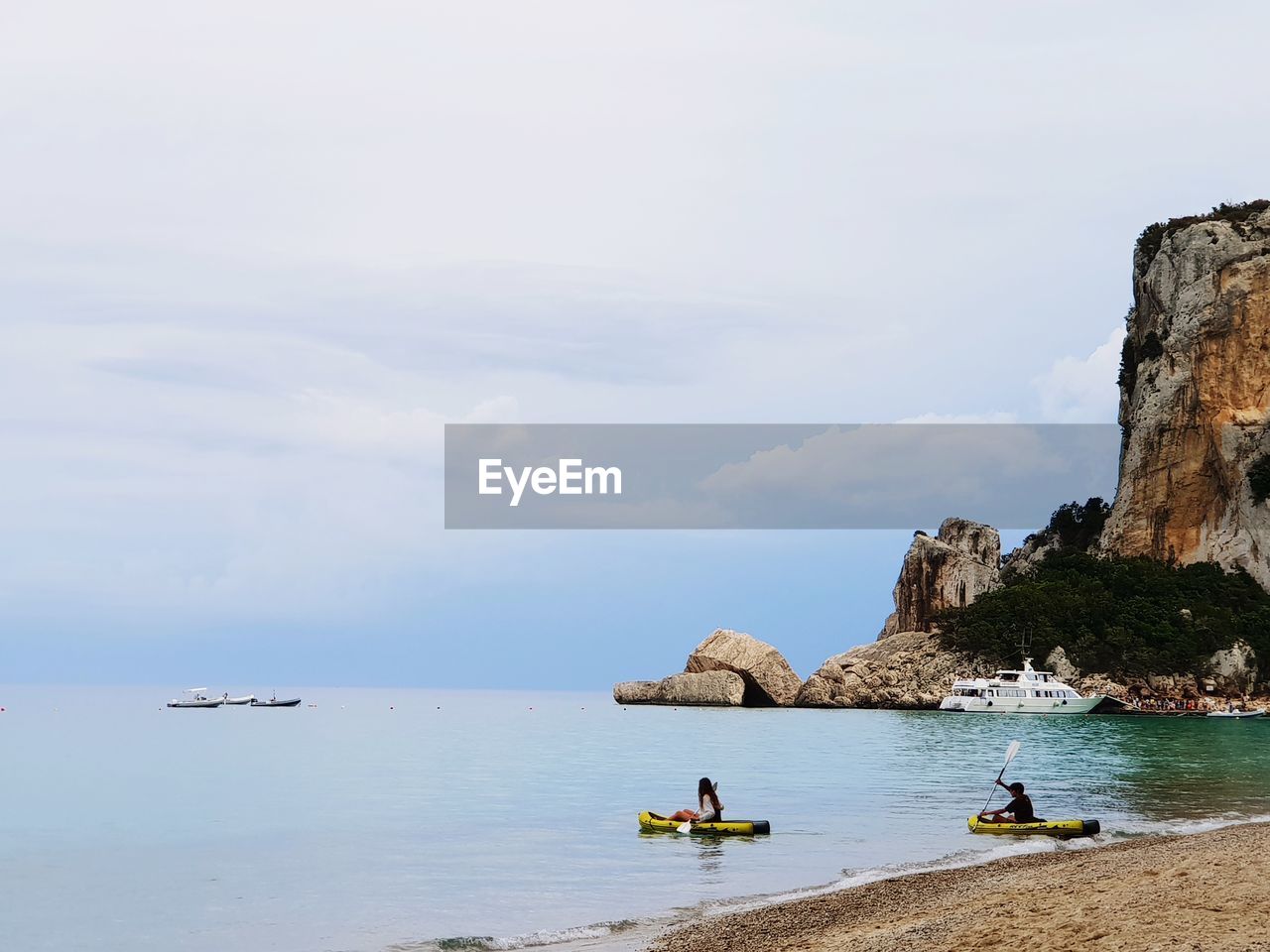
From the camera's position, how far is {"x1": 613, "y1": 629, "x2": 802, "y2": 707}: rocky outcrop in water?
5364 inches

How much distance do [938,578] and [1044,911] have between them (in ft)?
432

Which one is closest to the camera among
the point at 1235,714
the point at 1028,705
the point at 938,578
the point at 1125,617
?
the point at 1235,714

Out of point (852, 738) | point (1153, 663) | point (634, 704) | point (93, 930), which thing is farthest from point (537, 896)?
point (634, 704)

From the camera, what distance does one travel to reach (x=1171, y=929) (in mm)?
14383

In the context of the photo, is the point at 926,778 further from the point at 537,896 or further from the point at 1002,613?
the point at 1002,613

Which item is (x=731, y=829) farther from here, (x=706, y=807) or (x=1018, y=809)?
(x=1018, y=809)

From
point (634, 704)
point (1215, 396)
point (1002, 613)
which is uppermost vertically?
point (1215, 396)

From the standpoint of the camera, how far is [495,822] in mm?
38812

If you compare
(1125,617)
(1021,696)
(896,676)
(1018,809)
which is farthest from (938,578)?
(1018,809)

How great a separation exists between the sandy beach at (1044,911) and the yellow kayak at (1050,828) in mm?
6072

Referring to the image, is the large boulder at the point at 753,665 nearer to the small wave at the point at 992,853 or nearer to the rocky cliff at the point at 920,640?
the rocky cliff at the point at 920,640

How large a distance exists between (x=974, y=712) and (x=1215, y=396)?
130 ft

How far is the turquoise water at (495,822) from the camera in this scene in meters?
23.7

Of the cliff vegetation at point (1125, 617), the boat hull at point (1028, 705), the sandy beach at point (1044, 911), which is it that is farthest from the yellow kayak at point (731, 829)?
the cliff vegetation at point (1125, 617)
